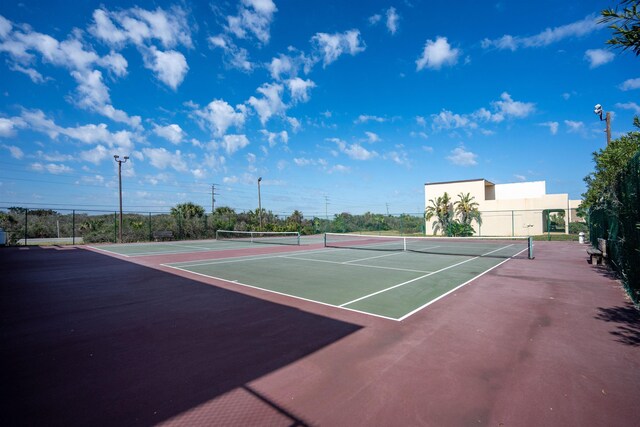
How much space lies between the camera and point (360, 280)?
8867mm

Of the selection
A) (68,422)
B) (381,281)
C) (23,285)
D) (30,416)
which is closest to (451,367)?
(68,422)

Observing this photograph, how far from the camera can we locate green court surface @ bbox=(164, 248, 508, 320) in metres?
6.45

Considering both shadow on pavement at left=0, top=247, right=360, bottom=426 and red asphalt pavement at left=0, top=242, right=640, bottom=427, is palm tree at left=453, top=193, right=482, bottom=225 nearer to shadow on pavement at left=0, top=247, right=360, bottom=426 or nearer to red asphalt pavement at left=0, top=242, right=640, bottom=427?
red asphalt pavement at left=0, top=242, right=640, bottom=427

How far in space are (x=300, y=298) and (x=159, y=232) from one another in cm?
2501

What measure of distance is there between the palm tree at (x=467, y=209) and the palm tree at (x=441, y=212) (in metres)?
1.09

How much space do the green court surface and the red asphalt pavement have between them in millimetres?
610

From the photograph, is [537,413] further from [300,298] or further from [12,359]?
[12,359]

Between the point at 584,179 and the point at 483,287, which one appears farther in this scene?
the point at 584,179

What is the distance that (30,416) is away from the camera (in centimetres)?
271

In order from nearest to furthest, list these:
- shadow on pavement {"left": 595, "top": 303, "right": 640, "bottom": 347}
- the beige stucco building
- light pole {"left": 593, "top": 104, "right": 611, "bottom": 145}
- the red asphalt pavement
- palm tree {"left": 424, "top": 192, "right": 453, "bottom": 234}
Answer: the red asphalt pavement < shadow on pavement {"left": 595, "top": 303, "right": 640, "bottom": 347} < light pole {"left": 593, "top": 104, "right": 611, "bottom": 145} < the beige stucco building < palm tree {"left": 424, "top": 192, "right": 453, "bottom": 234}

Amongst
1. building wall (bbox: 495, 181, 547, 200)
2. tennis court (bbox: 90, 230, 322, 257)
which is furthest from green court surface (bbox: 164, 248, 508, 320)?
building wall (bbox: 495, 181, 547, 200)

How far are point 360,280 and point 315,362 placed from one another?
5.24 metres

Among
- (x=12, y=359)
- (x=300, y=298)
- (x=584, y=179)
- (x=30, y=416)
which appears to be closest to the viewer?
(x=30, y=416)

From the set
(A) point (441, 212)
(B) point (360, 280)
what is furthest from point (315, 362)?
(A) point (441, 212)
